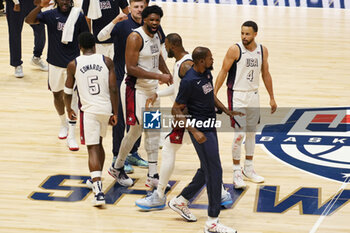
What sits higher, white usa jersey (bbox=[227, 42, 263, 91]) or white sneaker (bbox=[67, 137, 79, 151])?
white usa jersey (bbox=[227, 42, 263, 91])

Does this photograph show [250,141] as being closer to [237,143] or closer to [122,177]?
[237,143]

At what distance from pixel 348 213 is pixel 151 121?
226 cm

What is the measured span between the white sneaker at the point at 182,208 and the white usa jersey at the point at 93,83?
1183 millimetres

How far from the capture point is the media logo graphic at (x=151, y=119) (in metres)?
7.50

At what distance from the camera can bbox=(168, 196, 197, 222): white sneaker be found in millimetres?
6863

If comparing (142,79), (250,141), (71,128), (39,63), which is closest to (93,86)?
(142,79)

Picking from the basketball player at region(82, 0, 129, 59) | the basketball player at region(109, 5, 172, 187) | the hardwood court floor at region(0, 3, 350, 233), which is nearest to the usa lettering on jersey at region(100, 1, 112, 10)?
the basketball player at region(82, 0, 129, 59)

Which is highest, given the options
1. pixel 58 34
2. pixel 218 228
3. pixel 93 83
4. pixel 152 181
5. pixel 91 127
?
pixel 58 34

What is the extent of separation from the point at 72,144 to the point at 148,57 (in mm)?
2140

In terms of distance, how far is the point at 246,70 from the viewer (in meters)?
7.59

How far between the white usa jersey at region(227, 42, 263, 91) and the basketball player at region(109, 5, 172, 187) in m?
0.74

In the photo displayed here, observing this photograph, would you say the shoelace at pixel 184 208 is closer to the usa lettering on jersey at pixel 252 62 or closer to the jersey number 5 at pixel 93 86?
the jersey number 5 at pixel 93 86

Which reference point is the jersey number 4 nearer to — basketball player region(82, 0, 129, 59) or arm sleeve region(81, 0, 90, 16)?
basketball player region(82, 0, 129, 59)

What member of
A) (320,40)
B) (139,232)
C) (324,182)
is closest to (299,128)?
(324,182)
